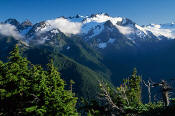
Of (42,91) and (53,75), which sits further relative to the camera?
(53,75)

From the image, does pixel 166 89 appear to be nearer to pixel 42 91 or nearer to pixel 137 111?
pixel 137 111

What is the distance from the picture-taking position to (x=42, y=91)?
111 ft

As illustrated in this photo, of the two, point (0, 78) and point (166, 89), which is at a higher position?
point (0, 78)

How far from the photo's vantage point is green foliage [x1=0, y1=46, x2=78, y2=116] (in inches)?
1289

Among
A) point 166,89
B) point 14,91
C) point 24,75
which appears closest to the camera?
point 166,89

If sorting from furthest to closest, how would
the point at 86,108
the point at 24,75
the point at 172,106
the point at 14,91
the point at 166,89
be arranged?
the point at 24,75, the point at 14,91, the point at 86,108, the point at 166,89, the point at 172,106

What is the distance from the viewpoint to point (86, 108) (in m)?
32.0

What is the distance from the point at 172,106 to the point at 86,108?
1588 cm

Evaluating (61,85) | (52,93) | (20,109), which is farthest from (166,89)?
(20,109)

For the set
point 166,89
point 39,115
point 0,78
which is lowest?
point 39,115

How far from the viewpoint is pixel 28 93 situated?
34562 millimetres

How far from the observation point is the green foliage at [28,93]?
32750 mm

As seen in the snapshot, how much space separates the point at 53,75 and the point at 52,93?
587 centimetres

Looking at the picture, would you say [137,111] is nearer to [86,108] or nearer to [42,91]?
[86,108]
